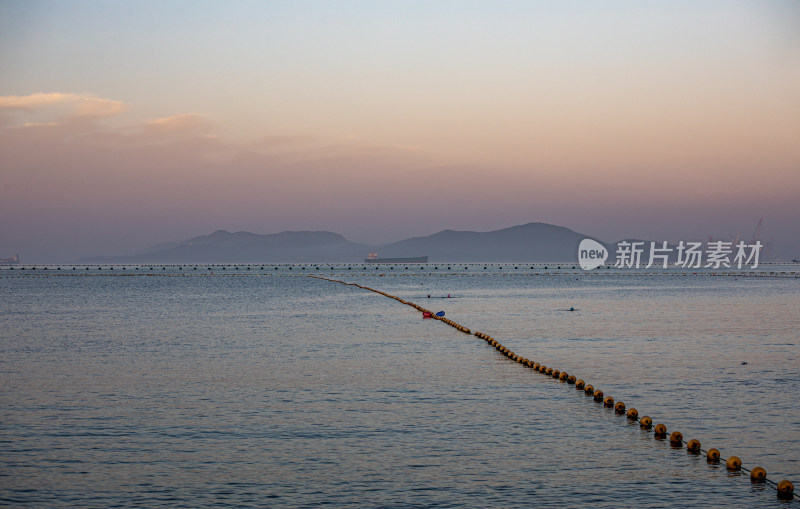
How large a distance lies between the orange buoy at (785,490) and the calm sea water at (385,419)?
0.93 ft

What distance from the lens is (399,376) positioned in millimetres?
28391

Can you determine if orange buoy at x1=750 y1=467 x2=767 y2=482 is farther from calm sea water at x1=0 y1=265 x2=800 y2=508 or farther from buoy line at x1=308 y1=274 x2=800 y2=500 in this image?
calm sea water at x1=0 y1=265 x2=800 y2=508

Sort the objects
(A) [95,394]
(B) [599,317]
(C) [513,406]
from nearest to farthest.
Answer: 1. (C) [513,406]
2. (A) [95,394]
3. (B) [599,317]

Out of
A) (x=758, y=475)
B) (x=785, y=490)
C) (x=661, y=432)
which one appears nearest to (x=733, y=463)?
(x=758, y=475)

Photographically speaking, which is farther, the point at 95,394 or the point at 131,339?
the point at 131,339

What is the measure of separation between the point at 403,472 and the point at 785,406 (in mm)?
12379

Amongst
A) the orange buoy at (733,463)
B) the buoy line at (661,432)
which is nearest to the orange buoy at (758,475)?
the buoy line at (661,432)

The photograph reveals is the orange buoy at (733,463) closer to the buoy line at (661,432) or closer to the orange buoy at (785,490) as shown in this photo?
the buoy line at (661,432)

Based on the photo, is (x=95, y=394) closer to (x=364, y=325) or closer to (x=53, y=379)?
(x=53, y=379)

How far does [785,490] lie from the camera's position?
14703 mm

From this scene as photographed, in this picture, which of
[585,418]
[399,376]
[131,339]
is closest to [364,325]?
[131,339]

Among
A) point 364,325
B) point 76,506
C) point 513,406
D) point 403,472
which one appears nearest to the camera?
point 76,506

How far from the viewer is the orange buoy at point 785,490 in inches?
577

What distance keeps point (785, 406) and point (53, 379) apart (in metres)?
22.6
